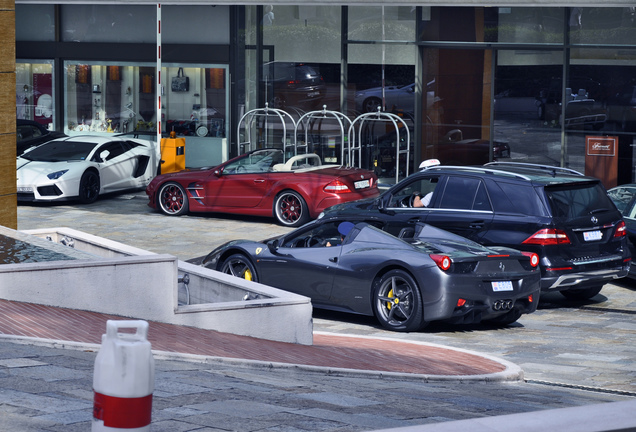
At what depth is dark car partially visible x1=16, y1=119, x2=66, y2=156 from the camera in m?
24.0

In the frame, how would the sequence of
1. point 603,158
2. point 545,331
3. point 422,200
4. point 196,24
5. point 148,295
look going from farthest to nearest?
1. point 196,24
2. point 603,158
3. point 422,200
4. point 545,331
5. point 148,295

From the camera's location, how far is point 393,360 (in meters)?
8.68

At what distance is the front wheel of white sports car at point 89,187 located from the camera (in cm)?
2070

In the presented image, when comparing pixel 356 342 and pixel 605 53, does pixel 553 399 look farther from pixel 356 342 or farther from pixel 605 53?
pixel 605 53

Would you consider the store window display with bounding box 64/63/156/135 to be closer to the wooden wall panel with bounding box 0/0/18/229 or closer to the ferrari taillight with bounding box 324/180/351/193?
the ferrari taillight with bounding box 324/180/351/193

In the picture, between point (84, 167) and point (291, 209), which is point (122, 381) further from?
point (84, 167)

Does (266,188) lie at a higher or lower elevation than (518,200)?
lower

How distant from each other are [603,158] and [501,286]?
429 inches

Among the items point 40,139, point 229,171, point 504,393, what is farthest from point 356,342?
point 40,139

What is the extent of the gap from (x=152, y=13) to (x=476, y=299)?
17.0 metres

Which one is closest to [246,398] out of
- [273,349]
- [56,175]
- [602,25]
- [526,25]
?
[273,349]

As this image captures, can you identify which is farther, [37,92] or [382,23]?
[37,92]

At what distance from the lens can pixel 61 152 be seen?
2145 cm

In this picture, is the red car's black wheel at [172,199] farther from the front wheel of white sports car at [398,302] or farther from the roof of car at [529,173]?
the front wheel of white sports car at [398,302]
